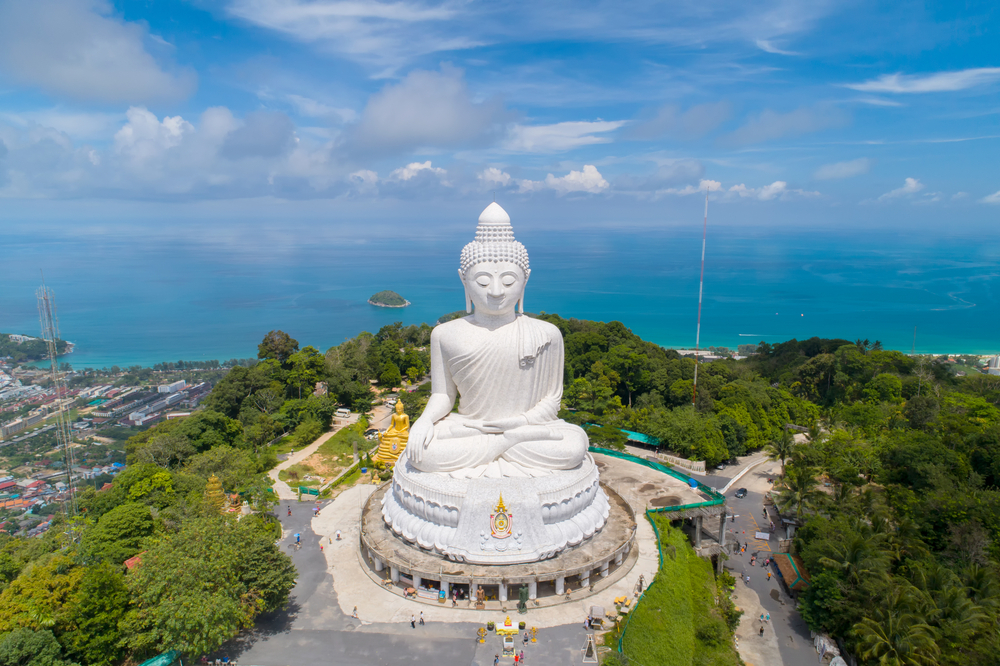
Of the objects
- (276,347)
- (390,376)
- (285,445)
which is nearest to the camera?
(285,445)

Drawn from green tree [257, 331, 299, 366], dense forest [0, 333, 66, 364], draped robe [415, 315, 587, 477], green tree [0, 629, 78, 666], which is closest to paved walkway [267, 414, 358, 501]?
draped robe [415, 315, 587, 477]

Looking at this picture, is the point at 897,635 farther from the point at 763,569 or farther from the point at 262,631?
the point at 262,631

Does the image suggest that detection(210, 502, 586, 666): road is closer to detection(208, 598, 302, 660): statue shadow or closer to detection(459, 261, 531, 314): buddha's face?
detection(208, 598, 302, 660): statue shadow

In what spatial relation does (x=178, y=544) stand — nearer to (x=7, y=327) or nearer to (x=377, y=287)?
(x=7, y=327)

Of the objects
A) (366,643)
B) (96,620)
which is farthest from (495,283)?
(96,620)

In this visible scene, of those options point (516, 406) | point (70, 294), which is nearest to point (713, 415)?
point (516, 406)
